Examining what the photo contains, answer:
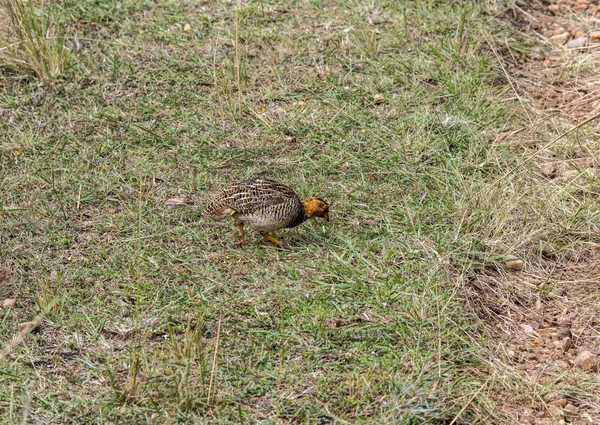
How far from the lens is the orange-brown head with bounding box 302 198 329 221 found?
21.1ft

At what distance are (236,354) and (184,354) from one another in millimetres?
392

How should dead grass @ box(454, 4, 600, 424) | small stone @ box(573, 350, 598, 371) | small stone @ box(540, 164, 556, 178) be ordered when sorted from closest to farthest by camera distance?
1. dead grass @ box(454, 4, 600, 424)
2. small stone @ box(573, 350, 598, 371)
3. small stone @ box(540, 164, 556, 178)

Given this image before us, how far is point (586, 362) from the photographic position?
555 cm

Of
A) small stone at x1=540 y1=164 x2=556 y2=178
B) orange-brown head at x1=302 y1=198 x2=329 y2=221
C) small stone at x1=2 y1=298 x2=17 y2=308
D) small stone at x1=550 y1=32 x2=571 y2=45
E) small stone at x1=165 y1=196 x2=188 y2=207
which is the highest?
small stone at x1=550 y1=32 x2=571 y2=45

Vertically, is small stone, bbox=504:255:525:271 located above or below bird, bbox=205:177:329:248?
below

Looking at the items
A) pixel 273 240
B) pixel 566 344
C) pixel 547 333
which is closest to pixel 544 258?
pixel 547 333

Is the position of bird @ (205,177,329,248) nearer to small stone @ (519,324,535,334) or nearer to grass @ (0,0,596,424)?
grass @ (0,0,596,424)

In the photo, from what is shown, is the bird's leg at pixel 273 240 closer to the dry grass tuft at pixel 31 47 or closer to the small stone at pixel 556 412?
the small stone at pixel 556 412

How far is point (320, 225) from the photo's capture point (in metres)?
6.70

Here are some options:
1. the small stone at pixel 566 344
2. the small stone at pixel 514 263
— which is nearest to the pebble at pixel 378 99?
the small stone at pixel 514 263

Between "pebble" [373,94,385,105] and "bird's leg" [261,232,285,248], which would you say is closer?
"bird's leg" [261,232,285,248]

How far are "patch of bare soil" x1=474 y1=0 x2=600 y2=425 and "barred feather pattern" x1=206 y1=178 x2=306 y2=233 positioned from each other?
1.30 m

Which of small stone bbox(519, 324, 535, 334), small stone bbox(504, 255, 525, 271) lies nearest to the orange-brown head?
small stone bbox(504, 255, 525, 271)

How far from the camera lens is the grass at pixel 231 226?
5.08 meters
